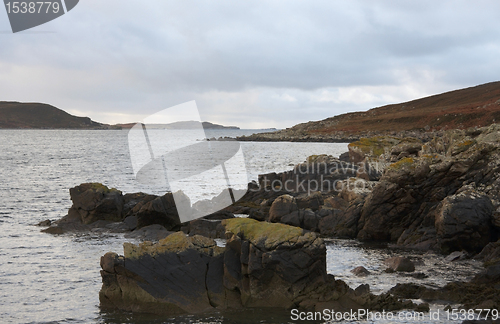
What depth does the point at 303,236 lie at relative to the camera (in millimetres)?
13781

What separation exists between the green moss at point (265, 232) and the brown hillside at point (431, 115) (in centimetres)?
10138

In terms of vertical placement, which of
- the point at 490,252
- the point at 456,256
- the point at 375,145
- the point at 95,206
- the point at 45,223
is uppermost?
the point at 375,145

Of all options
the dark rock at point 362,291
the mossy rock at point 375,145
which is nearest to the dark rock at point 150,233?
the dark rock at point 362,291

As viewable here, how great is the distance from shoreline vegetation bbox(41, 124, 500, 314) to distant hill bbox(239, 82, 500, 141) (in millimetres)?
88401

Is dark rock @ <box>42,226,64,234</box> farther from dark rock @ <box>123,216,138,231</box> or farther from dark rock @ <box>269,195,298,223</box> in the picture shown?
dark rock @ <box>269,195,298,223</box>

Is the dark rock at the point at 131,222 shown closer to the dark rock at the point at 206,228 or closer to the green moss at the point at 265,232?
the dark rock at the point at 206,228

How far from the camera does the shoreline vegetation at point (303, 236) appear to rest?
42.9 ft

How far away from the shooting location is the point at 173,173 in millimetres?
62000

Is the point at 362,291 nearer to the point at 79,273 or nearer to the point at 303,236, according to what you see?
the point at 303,236

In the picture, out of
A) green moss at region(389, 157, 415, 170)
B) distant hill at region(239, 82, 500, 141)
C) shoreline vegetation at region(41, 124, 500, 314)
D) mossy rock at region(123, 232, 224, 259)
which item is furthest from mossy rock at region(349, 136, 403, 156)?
distant hill at region(239, 82, 500, 141)

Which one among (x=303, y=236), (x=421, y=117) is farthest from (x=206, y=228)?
(x=421, y=117)

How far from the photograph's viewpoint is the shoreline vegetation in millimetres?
13070

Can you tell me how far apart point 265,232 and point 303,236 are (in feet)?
3.99

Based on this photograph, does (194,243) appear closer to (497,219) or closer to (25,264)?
(25,264)
